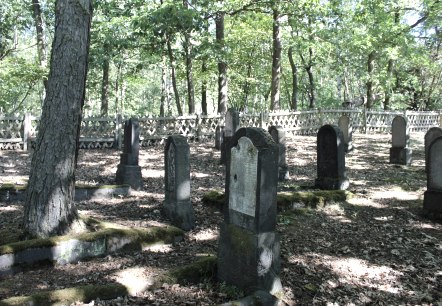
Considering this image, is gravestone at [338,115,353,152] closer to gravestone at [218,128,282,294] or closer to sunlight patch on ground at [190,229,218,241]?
sunlight patch on ground at [190,229,218,241]

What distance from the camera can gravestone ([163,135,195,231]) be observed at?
6680 mm

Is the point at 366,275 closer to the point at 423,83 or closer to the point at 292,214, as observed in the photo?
the point at 292,214

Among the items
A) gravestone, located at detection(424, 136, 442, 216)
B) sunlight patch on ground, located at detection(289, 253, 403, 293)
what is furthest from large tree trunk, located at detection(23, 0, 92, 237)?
gravestone, located at detection(424, 136, 442, 216)

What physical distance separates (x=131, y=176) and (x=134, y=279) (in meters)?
5.30

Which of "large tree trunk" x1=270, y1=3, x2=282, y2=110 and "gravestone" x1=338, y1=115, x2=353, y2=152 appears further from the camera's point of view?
"large tree trunk" x1=270, y1=3, x2=282, y2=110

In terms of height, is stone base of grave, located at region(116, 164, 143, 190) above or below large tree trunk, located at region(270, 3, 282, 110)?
below

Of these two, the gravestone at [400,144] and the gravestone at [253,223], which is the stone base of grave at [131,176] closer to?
the gravestone at [253,223]

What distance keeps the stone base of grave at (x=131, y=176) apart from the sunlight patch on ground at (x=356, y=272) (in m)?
5.22

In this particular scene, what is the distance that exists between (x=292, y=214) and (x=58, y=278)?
407 cm

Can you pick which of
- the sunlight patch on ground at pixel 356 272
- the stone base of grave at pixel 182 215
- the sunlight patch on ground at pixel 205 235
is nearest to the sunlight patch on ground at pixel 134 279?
the sunlight patch on ground at pixel 205 235

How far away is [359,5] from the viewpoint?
22016 mm

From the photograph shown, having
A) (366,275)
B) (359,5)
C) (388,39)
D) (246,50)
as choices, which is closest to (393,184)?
(366,275)

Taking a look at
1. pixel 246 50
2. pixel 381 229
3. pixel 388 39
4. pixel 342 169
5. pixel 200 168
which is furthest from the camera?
pixel 246 50

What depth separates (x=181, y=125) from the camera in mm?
18625
